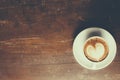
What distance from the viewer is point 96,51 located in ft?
5.31

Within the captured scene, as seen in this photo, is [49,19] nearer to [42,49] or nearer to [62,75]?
[42,49]

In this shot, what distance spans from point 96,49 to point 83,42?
87mm

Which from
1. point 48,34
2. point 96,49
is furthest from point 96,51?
point 48,34

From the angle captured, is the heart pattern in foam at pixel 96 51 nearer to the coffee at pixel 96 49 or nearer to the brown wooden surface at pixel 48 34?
the coffee at pixel 96 49

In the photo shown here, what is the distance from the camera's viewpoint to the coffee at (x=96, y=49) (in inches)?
63.4

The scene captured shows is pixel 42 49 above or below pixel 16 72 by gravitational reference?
above

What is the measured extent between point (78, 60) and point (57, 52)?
0.52 ft

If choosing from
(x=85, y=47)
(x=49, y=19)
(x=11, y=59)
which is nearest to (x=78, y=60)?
(x=85, y=47)

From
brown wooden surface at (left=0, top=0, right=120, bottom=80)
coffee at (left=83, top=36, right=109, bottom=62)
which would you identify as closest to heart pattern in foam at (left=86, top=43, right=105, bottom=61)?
coffee at (left=83, top=36, right=109, bottom=62)

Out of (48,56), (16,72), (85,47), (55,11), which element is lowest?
(16,72)

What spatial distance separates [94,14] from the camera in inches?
66.2

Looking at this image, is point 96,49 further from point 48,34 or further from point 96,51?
point 48,34

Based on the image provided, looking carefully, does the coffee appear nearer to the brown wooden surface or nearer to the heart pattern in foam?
the heart pattern in foam

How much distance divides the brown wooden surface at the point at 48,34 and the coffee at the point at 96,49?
104 millimetres
